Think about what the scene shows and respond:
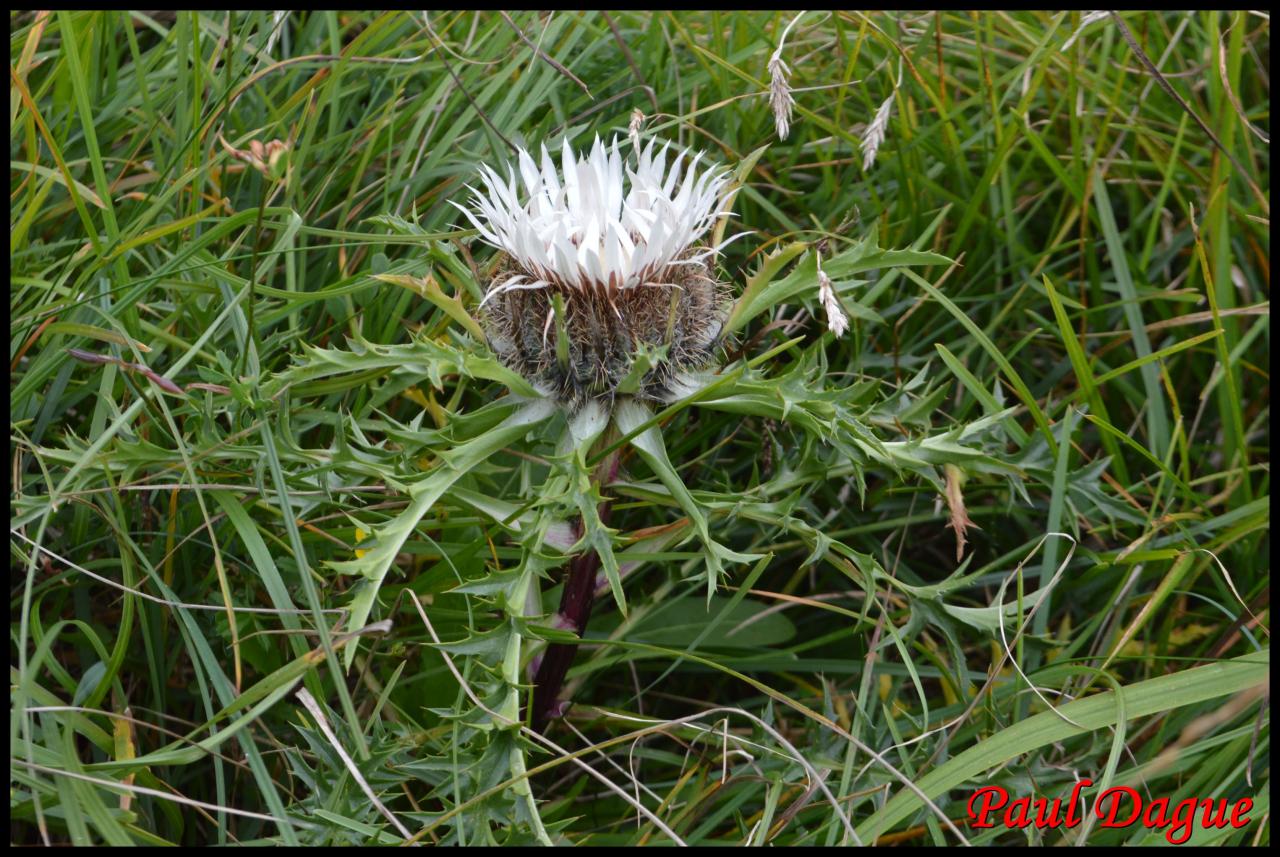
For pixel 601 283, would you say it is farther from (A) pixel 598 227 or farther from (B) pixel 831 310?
(B) pixel 831 310

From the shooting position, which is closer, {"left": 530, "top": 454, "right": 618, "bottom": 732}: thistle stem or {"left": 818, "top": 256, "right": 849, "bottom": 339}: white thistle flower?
{"left": 818, "top": 256, "right": 849, "bottom": 339}: white thistle flower

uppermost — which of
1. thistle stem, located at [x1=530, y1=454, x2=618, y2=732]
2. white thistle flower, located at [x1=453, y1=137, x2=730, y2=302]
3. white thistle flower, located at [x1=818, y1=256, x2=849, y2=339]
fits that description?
white thistle flower, located at [x1=453, y1=137, x2=730, y2=302]

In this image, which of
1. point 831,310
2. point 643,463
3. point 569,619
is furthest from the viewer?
point 643,463

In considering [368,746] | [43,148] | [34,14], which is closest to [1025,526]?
[368,746]

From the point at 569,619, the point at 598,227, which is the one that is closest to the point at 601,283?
the point at 598,227

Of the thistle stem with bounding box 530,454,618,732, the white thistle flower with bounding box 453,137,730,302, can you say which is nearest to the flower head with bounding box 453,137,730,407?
the white thistle flower with bounding box 453,137,730,302

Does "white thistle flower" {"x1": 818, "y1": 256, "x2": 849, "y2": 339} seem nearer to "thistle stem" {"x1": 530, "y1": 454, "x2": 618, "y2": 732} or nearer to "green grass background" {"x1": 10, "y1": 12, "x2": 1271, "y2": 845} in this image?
"green grass background" {"x1": 10, "y1": 12, "x2": 1271, "y2": 845}

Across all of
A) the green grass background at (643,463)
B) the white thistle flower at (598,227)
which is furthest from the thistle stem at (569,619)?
the white thistle flower at (598,227)
